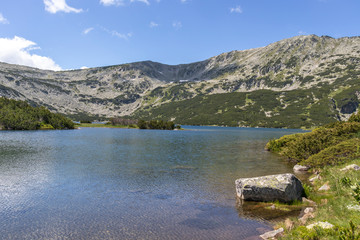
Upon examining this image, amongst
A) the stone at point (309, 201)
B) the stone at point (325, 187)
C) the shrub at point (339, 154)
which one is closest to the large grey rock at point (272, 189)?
the stone at point (309, 201)

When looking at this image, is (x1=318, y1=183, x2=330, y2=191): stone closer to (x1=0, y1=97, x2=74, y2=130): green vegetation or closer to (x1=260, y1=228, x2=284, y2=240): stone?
(x1=260, y1=228, x2=284, y2=240): stone

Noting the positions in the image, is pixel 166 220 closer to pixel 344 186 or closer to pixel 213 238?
pixel 213 238

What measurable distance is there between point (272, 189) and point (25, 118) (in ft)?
566

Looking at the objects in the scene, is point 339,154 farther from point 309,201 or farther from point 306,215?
point 306,215

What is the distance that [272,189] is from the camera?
71.1 ft

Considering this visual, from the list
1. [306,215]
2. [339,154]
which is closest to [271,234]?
[306,215]

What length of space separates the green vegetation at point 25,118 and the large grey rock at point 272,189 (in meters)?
164

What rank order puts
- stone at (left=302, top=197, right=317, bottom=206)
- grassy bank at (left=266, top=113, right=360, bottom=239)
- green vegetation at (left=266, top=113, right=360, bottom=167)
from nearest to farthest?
grassy bank at (left=266, top=113, right=360, bottom=239), stone at (left=302, top=197, right=317, bottom=206), green vegetation at (left=266, top=113, right=360, bottom=167)

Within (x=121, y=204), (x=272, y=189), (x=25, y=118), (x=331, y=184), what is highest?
(x=272, y=189)

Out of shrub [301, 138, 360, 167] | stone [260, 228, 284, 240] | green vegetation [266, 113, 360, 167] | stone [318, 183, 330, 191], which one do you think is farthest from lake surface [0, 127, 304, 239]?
stone [318, 183, 330, 191]

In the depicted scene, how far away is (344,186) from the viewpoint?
2059 centimetres

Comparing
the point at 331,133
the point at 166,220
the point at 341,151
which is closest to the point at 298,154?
the point at 331,133

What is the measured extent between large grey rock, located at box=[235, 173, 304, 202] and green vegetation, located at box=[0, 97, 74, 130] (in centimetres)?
16429

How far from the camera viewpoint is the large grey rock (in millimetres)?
21361
